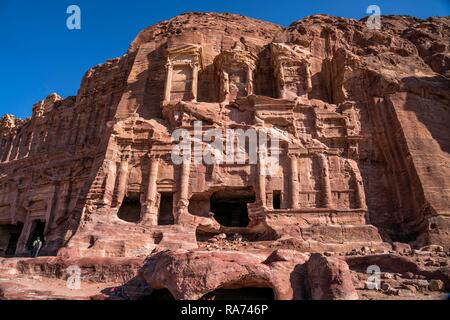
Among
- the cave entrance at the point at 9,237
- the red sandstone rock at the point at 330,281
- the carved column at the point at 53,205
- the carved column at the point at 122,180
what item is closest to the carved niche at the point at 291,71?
the carved column at the point at 122,180

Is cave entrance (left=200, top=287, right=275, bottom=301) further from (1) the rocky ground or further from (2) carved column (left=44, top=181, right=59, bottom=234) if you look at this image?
(2) carved column (left=44, top=181, right=59, bottom=234)

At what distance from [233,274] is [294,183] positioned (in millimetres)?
13619

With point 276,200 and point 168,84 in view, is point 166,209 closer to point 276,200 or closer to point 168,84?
point 276,200

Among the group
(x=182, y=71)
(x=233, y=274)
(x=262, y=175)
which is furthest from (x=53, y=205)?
(x=233, y=274)

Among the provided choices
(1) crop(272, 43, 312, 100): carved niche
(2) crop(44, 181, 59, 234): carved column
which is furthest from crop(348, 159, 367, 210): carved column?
(2) crop(44, 181, 59, 234): carved column

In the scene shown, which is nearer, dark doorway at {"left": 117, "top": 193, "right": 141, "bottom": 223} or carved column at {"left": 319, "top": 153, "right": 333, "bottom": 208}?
carved column at {"left": 319, "top": 153, "right": 333, "bottom": 208}

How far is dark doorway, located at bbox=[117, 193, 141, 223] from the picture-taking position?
25016 millimetres

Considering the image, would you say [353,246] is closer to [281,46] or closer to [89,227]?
[89,227]

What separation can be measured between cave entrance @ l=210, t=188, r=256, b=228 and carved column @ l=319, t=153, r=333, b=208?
4688 mm

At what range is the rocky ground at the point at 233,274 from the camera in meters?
10.3

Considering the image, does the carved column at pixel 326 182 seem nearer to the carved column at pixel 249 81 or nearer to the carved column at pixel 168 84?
the carved column at pixel 249 81

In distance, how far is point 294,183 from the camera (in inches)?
928

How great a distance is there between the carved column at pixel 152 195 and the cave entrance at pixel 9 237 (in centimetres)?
1639
